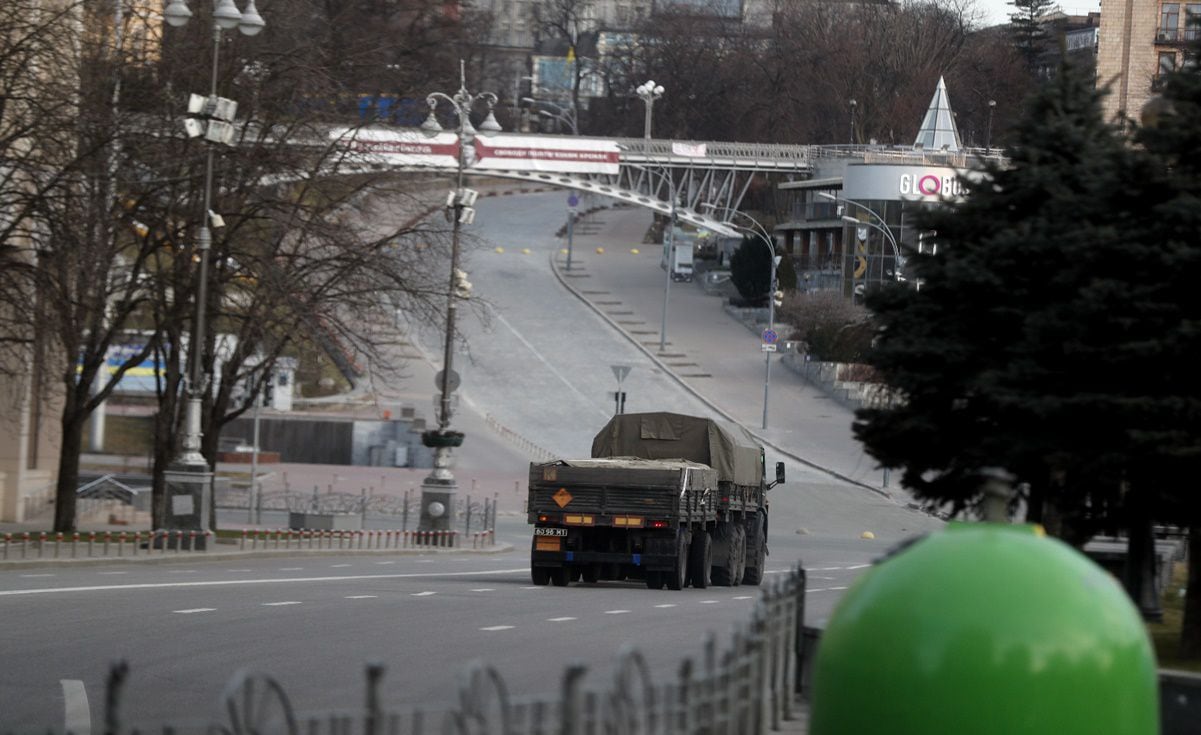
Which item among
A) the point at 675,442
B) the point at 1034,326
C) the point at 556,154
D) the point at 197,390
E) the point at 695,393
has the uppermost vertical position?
the point at 556,154

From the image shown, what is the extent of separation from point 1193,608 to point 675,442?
16.4m

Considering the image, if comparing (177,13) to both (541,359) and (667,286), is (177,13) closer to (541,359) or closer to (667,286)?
(541,359)

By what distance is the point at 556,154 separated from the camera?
102 metres

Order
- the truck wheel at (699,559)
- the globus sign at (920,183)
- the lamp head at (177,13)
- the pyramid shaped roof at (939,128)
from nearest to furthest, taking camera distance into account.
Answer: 1. the truck wheel at (699,559)
2. the lamp head at (177,13)
3. the globus sign at (920,183)
4. the pyramid shaped roof at (939,128)

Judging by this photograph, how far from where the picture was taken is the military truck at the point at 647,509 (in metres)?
27.8

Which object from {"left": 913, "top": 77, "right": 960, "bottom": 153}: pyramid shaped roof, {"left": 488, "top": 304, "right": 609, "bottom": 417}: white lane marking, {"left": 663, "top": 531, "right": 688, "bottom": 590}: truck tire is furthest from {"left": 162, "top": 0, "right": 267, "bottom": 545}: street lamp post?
{"left": 913, "top": 77, "right": 960, "bottom": 153}: pyramid shaped roof

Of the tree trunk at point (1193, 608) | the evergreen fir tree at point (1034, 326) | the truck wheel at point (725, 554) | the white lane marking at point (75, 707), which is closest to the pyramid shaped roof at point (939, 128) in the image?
the truck wheel at point (725, 554)

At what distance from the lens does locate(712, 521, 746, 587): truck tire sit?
3083 cm

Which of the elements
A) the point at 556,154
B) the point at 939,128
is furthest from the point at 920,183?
the point at 556,154

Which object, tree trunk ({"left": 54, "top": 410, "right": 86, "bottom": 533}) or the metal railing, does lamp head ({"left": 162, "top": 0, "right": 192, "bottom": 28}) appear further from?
the metal railing

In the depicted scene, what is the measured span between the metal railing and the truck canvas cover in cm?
1766

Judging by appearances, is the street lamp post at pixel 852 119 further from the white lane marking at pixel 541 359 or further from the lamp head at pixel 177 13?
the lamp head at pixel 177 13

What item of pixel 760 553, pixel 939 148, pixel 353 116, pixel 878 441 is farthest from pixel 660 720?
pixel 939 148

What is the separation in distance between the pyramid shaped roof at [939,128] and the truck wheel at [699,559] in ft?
231
